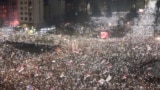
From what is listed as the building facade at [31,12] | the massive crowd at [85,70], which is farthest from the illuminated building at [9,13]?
the massive crowd at [85,70]

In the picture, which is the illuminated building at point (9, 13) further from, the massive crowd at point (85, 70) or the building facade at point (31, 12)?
the massive crowd at point (85, 70)

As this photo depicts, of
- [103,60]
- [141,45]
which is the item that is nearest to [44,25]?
[141,45]

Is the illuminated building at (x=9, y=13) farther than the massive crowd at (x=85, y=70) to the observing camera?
Yes

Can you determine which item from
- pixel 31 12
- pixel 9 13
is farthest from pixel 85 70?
pixel 9 13

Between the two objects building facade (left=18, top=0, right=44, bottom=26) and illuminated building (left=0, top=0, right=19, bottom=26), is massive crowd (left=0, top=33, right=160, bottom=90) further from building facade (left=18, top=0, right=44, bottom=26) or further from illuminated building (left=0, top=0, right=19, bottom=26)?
illuminated building (left=0, top=0, right=19, bottom=26)

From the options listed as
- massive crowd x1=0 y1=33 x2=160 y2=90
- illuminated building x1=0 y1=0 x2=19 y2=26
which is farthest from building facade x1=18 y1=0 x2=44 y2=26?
massive crowd x1=0 y1=33 x2=160 y2=90

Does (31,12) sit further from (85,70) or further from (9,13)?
(85,70)
